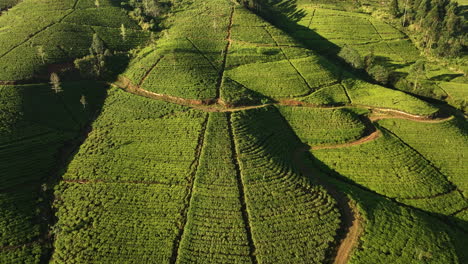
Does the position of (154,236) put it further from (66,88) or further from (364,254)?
(66,88)

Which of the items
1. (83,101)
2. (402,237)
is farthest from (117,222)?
(402,237)

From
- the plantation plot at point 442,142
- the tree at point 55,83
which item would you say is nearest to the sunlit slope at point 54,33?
the tree at point 55,83

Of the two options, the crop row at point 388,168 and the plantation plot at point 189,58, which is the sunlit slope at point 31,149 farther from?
the crop row at point 388,168

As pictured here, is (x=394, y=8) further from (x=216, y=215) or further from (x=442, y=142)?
(x=216, y=215)

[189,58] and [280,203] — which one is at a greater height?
[189,58]

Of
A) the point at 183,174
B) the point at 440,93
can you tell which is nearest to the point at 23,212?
the point at 183,174

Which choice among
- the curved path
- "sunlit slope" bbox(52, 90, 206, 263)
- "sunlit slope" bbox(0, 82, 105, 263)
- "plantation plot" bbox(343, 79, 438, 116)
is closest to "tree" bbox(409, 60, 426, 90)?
"plantation plot" bbox(343, 79, 438, 116)
